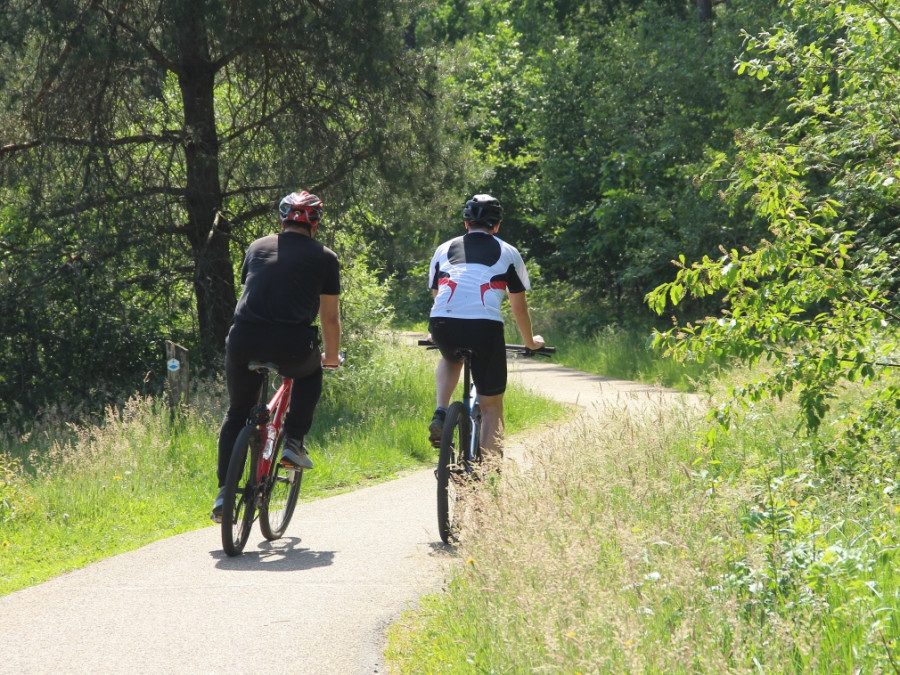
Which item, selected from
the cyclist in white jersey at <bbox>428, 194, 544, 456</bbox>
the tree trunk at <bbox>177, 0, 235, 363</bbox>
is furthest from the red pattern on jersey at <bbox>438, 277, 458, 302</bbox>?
the tree trunk at <bbox>177, 0, 235, 363</bbox>

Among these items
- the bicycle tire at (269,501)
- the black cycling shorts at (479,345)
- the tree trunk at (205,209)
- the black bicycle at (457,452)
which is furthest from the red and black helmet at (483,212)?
the tree trunk at (205,209)

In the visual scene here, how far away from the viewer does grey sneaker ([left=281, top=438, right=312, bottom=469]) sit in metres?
6.63

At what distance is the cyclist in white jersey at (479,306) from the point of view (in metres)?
6.52

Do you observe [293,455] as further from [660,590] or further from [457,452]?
[660,590]

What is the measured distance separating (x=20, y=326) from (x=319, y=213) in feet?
23.2

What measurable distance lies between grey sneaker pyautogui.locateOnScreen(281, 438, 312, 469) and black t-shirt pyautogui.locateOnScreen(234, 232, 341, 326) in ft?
2.43

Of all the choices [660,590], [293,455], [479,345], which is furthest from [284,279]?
[660,590]

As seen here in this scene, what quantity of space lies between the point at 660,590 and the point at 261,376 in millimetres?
3100

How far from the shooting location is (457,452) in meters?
6.53

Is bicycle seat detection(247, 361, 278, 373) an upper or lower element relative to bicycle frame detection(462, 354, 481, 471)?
upper

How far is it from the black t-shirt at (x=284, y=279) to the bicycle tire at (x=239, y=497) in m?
0.67

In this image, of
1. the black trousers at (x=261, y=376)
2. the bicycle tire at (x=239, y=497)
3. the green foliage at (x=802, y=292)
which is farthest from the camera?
the black trousers at (x=261, y=376)

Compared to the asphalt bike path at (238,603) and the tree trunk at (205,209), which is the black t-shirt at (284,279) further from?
the tree trunk at (205,209)

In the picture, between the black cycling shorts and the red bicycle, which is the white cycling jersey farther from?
the red bicycle
